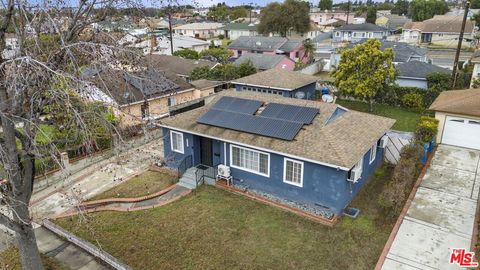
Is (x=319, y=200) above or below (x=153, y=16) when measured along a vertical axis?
below

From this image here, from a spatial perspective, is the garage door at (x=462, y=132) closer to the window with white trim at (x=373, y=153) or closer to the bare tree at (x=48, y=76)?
the window with white trim at (x=373, y=153)

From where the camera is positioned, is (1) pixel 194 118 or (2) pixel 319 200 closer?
(2) pixel 319 200

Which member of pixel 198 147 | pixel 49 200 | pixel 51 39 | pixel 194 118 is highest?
pixel 51 39

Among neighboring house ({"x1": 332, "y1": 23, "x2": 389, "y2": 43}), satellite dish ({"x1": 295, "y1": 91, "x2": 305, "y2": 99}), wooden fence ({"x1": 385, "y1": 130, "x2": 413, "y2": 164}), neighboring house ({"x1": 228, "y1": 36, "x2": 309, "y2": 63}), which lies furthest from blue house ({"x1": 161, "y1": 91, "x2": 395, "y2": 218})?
neighboring house ({"x1": 332, "y1": 23, "x2": 389, "y2": 43})

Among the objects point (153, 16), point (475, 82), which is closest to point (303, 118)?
point (153, 16)

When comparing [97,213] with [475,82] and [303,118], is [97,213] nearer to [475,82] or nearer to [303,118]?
[303,118]

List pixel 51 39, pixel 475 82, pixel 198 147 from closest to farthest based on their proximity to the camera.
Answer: pixel 51 39 → pixel 198 147 → pixel 475 82

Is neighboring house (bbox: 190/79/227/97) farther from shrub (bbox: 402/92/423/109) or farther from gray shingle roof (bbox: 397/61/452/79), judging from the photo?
gray shingle roof (bbox: 397/61/452/79)
